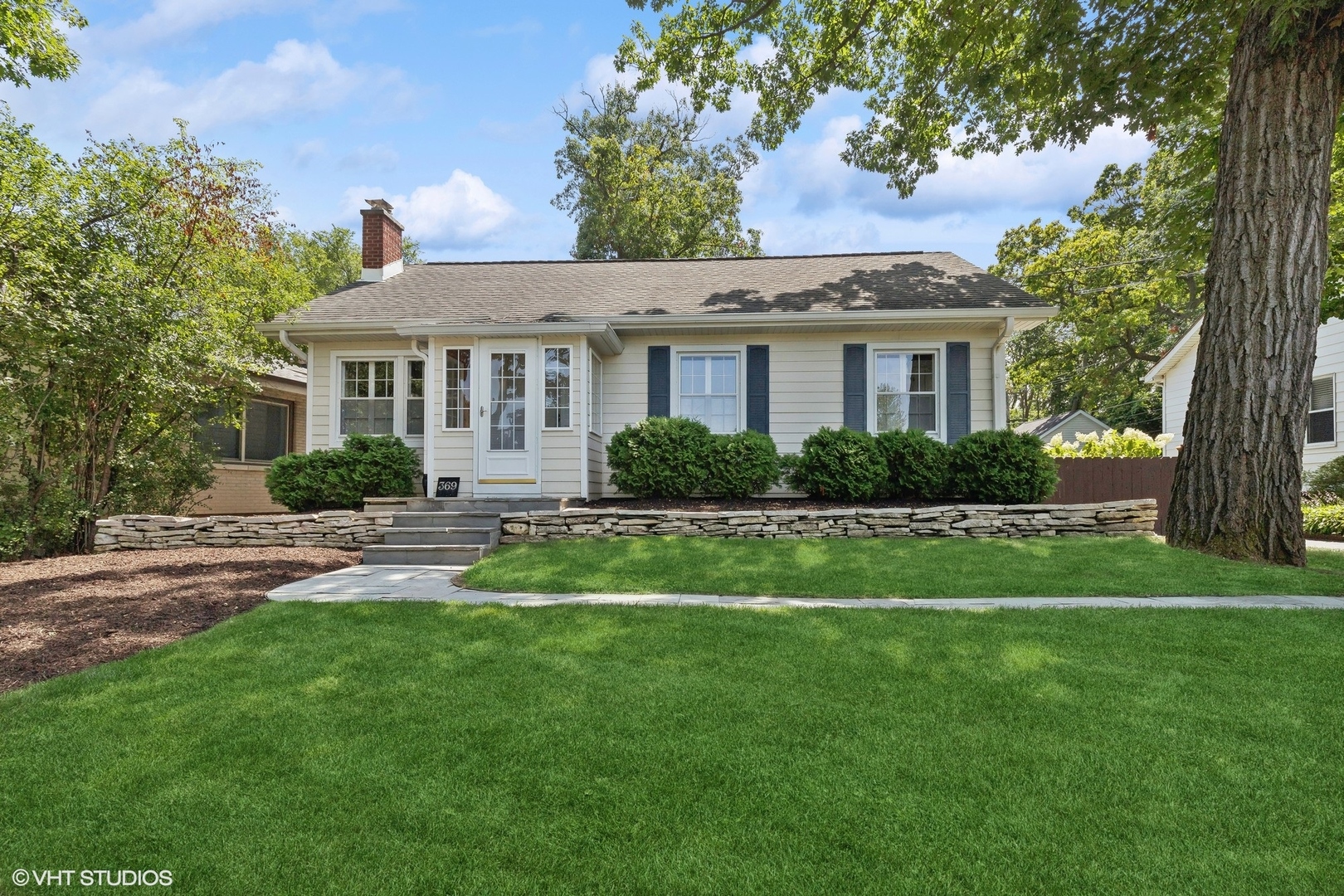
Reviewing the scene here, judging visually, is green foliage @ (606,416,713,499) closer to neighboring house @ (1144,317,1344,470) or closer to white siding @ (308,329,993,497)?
white siding @ (308,329,993,497)

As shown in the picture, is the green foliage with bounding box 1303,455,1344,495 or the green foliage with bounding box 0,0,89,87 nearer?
the green foliage with bounding box 0,0,89,87

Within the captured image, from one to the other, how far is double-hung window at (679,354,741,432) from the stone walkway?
517 cm

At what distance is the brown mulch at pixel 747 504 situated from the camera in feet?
28.7

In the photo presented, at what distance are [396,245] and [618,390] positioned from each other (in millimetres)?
6378


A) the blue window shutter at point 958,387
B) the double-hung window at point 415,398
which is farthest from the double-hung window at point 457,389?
the blue window shutter at point 958,387

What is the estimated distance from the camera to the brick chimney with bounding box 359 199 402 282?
1248 cm

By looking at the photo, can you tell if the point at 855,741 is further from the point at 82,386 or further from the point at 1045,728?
the point at 82,386

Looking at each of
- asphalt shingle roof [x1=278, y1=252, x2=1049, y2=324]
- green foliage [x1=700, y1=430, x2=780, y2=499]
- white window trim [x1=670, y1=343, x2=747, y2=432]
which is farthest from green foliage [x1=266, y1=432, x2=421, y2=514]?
green foliage [x1=700, y1=430, x2=780, y2=499]

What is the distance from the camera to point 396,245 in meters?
13.4

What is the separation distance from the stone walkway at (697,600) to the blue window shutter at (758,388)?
5.15m

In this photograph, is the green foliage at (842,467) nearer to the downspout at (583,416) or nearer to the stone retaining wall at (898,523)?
the stone retaining wall at (898,523)

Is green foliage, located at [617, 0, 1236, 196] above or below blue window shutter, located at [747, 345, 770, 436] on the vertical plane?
above

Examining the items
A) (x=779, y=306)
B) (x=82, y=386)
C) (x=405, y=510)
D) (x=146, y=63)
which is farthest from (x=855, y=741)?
(x=146, y=63)

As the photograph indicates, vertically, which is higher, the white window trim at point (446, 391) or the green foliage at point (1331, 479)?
the white window trim at point (446, 391)
